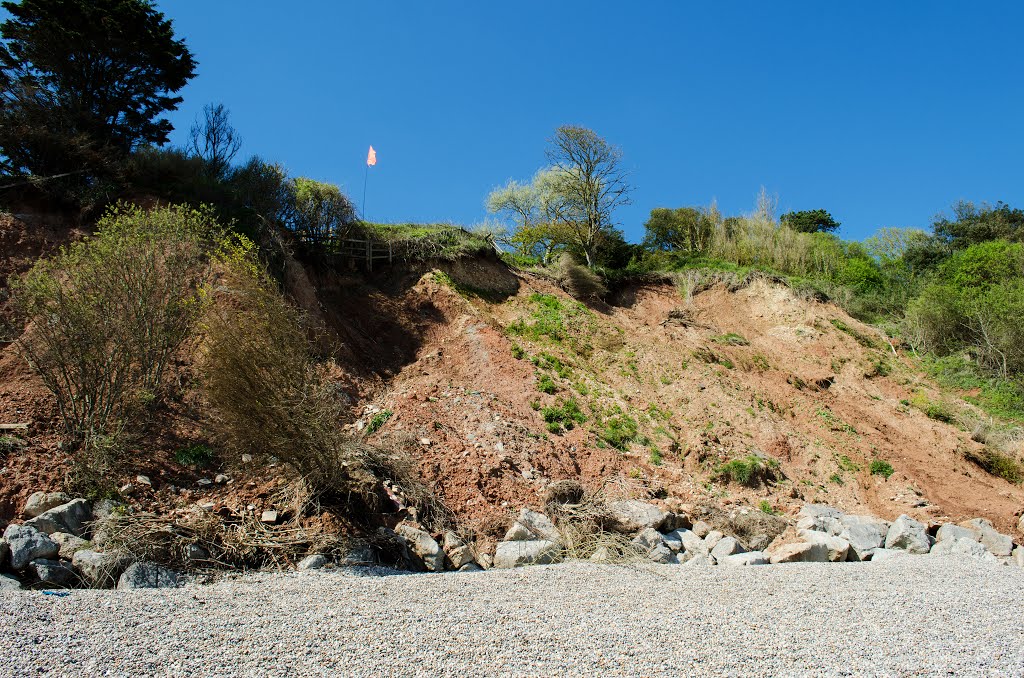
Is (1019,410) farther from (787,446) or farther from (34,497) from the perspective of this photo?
(34,497)

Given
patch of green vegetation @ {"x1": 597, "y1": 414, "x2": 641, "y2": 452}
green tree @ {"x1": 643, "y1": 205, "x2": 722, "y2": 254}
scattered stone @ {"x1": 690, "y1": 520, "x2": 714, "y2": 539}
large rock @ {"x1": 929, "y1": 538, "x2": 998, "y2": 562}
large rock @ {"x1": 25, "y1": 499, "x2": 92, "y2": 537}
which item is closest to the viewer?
large rock @ {"x1": 25, "y1": 499, "x2": 92, "y2": 537}

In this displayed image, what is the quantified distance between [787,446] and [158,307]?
14040 mm

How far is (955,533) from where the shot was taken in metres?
11.3

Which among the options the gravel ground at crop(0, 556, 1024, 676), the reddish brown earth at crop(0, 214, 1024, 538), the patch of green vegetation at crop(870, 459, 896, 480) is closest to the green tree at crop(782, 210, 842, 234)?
the reddish brown earth at crop(0, 214, 1024, 538)

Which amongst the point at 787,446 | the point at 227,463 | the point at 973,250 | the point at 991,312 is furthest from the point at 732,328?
the point at 227,463

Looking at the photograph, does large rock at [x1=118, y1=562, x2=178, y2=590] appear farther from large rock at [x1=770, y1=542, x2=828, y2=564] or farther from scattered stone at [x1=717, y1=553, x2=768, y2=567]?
large rock at [x1=770, y1=542, x2=828, y2=564]

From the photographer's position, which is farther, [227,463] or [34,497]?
[227,463]

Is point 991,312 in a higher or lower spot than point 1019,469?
higher

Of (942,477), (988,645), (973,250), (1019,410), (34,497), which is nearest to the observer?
(988,645)

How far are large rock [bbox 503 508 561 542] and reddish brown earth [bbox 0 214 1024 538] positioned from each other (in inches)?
15.8

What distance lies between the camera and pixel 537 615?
665 centimetres

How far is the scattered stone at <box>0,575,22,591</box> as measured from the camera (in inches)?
267

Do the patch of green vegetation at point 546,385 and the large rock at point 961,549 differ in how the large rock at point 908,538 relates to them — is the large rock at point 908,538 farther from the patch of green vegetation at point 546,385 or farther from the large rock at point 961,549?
the patch of green vegetation at point 546,385

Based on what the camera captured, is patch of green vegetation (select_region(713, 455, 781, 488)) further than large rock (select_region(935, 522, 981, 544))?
Yes
